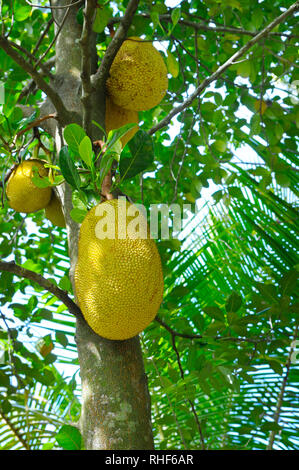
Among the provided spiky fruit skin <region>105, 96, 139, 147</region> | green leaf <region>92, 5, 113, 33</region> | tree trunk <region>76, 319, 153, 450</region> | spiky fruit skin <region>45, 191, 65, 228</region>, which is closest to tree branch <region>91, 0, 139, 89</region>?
green leaf <region>92, 5, 113, 33</region>

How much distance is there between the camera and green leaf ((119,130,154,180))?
2.89ft

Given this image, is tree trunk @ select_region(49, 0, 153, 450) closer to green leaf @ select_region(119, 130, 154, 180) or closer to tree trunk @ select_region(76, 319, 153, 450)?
tree trunk @ select_region(76, 319, 153, 450)

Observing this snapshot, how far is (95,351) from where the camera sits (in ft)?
3.04

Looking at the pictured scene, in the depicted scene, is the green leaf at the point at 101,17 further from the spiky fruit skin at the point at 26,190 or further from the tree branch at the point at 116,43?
the spiky fruit skin at the point at 26,190

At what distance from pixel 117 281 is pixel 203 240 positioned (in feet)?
4.56

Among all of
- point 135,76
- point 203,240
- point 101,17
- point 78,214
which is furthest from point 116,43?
point 203,240

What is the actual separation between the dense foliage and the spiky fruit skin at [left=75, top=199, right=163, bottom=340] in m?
0.08

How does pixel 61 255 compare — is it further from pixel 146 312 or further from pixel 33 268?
pixel 146 312

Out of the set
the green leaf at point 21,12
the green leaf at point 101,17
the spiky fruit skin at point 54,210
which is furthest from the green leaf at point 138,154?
the green leaf at point 21,12

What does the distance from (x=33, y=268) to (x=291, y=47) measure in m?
1.05

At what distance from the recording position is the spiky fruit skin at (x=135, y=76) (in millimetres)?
1248

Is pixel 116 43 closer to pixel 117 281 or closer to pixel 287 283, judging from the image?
pixel 117 281

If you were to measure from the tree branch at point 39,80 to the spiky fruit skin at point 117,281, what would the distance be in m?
0.30
